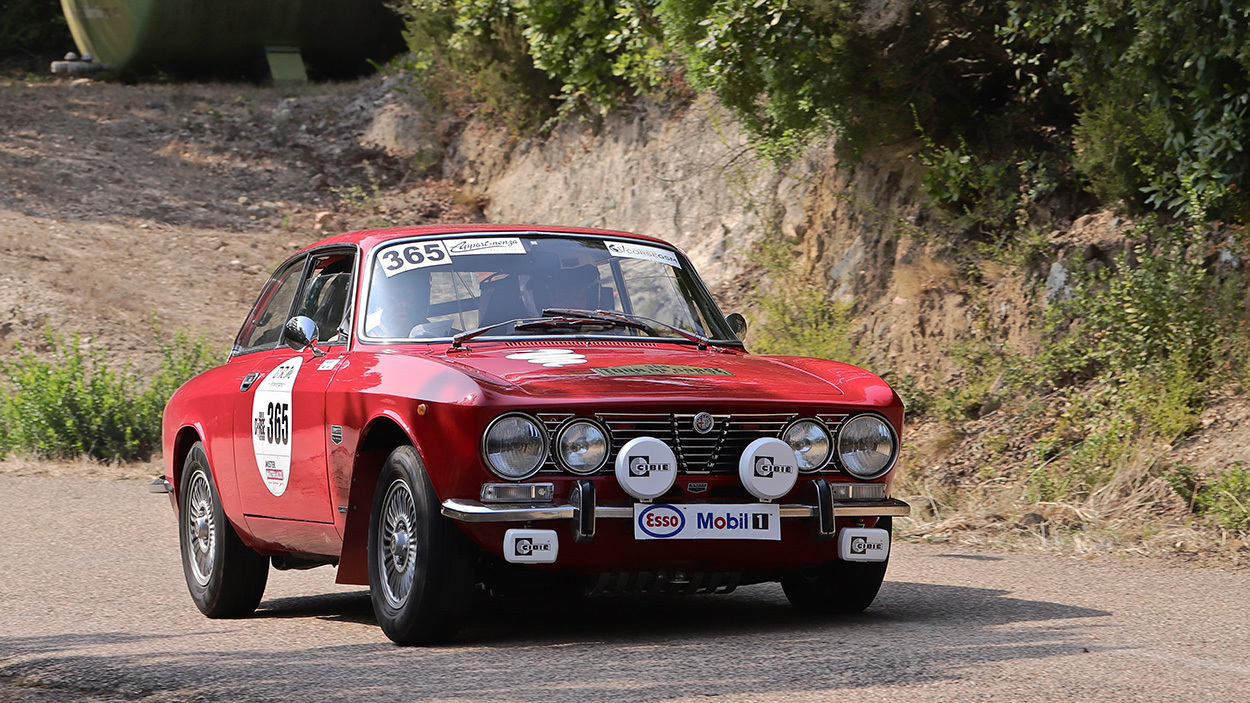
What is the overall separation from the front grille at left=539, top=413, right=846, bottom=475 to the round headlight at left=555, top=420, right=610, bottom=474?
0.09 feet

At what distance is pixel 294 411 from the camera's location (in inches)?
259

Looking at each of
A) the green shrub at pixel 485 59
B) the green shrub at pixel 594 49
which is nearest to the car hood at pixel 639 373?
the green shrub at pixel 594 49

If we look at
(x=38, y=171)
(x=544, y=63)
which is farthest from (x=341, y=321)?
(x=38, y=171)

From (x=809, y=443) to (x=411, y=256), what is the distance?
2.07 m

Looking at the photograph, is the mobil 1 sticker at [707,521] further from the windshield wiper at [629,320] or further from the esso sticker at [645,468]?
the windshield wiper at [629,320]

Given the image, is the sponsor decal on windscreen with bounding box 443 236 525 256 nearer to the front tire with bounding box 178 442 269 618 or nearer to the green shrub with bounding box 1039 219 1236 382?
the front tire with bounding box 178 442 269 618

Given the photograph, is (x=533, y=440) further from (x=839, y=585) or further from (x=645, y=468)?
(x=839, y=585)

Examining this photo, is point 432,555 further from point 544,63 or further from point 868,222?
point 544,63

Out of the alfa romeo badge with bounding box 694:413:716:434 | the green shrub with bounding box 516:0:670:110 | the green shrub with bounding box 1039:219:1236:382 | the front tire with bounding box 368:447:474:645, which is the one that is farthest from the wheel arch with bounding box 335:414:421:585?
the green shrub with bounding box 516:0:670:110

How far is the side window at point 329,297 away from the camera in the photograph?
6.77 meters

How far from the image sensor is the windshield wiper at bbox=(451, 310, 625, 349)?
6.33 m

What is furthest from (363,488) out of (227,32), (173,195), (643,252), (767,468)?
(227,32)

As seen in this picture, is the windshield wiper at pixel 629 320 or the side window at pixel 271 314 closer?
the windshield wiper at pixel 629 320

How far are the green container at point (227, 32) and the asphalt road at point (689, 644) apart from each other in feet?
73.3
